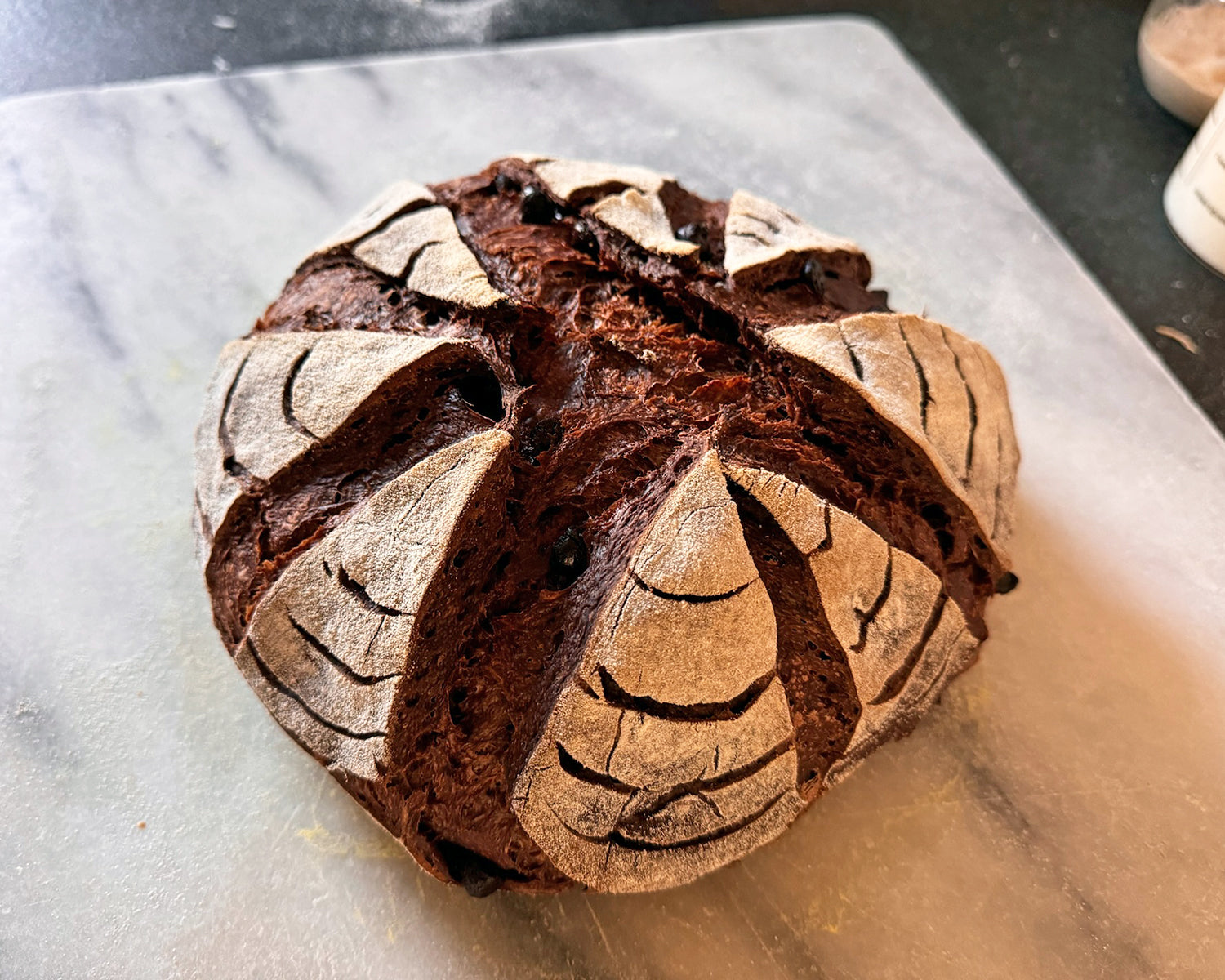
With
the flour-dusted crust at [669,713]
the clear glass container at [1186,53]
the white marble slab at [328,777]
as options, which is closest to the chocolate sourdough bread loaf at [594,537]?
the flour-dusted crust at [669,713]

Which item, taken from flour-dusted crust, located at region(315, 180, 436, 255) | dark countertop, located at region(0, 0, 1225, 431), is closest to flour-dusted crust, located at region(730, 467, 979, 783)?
flour-dusted crust, located at region(315, 180, 436, 255)

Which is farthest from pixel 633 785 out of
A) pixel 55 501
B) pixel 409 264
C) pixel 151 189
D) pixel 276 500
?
pixel 151 189

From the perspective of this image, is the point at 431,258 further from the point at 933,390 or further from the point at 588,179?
the point at 933,390

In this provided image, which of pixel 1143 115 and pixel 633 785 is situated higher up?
pixel 1143 115

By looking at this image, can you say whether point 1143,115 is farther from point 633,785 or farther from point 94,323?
point 94,323

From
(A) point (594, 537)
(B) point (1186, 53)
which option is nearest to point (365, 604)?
(A) point (594, 537)

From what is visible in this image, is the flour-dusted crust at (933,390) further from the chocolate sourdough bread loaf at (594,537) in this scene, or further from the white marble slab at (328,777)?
the white marble slab at (328,777)
